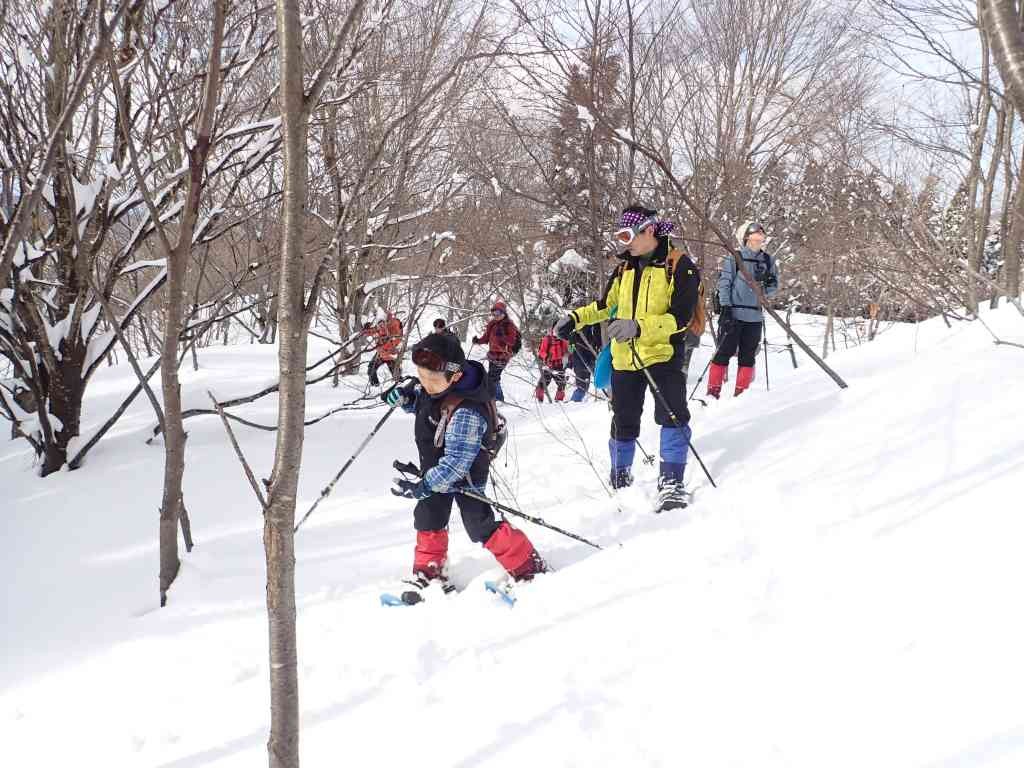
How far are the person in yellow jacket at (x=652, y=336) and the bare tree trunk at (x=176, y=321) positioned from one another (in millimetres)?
2194

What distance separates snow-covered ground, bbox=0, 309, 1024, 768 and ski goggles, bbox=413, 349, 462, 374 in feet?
3.50

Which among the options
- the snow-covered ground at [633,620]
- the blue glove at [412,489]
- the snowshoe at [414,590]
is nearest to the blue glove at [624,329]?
the snow-covered ground at [633,620]

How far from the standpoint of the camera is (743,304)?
20.4ft

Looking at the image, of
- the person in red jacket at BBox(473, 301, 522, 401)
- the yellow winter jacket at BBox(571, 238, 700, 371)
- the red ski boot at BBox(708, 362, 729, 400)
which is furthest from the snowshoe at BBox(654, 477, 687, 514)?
the person in red jacket at BBox(473, 301, 522, 401)

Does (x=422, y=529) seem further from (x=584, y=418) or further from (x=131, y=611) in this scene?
(x=584, y=418)

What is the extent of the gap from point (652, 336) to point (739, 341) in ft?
9.70

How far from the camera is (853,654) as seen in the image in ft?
5.94

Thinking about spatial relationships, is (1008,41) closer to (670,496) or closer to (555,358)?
(670,496)

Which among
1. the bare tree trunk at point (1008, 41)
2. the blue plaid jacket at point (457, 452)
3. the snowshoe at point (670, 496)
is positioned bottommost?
the snowshoe at point (670, 496)

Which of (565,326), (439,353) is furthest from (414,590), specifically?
(565,326)

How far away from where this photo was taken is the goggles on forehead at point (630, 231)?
12.3 ft

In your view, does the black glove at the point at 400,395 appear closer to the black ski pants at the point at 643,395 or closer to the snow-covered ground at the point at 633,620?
the snow-covered ground at the point at 633,620

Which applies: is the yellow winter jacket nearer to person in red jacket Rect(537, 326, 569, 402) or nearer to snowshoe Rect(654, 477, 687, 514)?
snowshoe Rect(654, 477, 687, 514)

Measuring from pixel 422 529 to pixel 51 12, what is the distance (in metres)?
4.11
